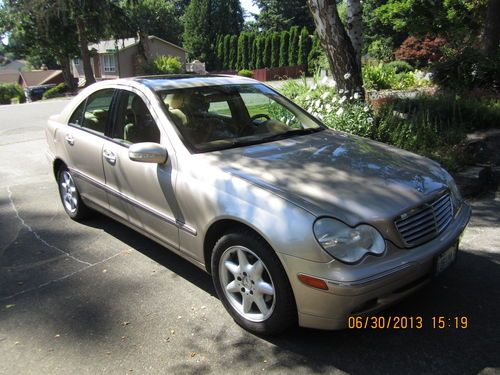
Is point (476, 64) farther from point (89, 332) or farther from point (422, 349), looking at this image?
point (89, 332)

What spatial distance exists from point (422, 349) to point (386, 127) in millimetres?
4637

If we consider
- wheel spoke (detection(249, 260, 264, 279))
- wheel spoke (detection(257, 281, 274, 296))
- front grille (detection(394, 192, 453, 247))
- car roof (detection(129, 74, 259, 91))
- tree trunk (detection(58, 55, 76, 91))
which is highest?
car roof (detection(129, 74, 259, 91))

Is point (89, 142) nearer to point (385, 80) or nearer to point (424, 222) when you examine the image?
point (424, 222)

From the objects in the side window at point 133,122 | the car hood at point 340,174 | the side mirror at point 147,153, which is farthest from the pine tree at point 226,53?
the side mirror at point 147,153

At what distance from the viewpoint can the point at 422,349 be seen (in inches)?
115

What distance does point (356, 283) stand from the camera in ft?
8.45

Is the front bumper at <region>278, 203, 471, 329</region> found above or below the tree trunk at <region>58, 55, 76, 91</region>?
above

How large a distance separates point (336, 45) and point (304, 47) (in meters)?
→ 42.0

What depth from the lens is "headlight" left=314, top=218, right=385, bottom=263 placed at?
2650 millimetres

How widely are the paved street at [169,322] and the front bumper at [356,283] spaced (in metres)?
0.36

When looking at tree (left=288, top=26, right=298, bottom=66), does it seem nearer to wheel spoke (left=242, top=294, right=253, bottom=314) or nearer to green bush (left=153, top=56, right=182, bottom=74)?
green bush (left=153, top=56, right=182, bottom=74)

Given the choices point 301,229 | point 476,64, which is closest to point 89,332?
point 301,229

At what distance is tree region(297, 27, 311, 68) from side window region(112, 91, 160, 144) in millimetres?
45327

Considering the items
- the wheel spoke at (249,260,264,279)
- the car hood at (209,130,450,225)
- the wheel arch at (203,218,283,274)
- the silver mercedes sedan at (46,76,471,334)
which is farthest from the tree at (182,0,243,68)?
the wheel spoke at (249,260,264,279)
